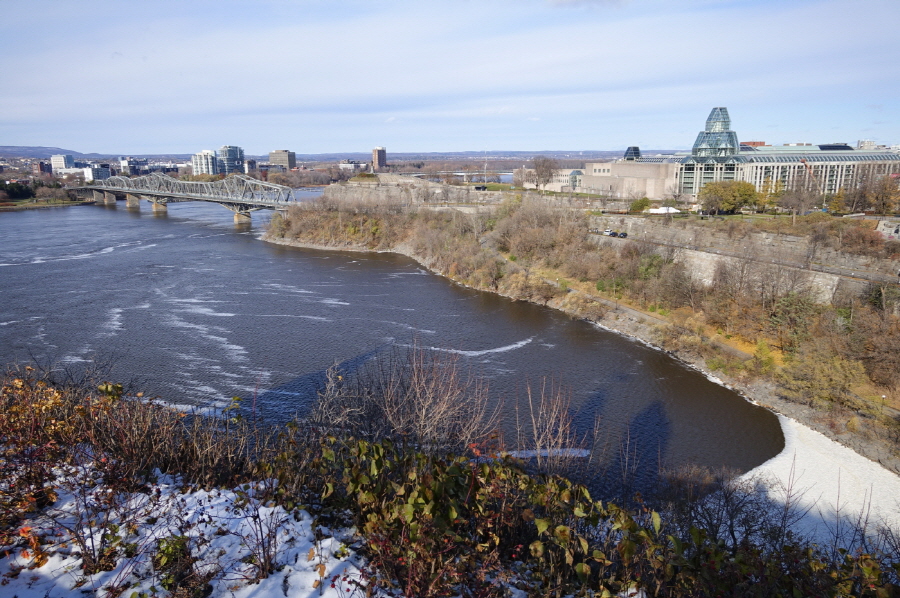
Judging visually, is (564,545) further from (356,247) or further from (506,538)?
(356,247)

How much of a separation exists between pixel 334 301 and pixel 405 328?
3.52 meters

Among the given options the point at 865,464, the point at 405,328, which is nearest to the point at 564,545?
the point at 865,464

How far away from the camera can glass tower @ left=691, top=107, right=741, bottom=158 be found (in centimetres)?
2970

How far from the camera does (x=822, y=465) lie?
8.09 meters

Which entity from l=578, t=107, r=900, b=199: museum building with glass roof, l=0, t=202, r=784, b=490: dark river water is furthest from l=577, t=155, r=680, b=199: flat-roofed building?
l=0, t=202, r=784, b=490: dark river water

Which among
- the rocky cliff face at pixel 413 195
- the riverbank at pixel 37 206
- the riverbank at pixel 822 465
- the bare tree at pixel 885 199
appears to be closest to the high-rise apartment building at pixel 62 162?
the riverbank at pixel 37 206

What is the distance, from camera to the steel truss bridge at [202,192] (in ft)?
113

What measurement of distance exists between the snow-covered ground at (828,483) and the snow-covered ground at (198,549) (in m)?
5.66

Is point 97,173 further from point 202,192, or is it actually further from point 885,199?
point 885,199

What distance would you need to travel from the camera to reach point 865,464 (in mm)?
8180

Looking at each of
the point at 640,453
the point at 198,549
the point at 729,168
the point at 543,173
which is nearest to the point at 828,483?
the point at 640,453

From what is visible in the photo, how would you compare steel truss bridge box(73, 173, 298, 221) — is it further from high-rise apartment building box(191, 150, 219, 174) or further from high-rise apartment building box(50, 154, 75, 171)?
high-rise apartment building box(50, 154, 75, 171)

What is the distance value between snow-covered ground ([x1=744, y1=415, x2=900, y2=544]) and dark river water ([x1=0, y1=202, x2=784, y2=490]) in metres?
0.33

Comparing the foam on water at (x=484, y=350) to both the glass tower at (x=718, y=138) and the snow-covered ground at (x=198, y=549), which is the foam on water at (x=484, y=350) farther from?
the glass tower at (x=718, y=138)
